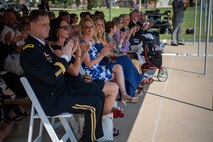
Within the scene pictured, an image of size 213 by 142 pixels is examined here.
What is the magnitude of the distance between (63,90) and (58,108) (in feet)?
0.63

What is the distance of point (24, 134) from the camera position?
4.29m

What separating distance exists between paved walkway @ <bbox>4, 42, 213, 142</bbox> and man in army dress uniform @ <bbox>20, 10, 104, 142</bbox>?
30.1 inches

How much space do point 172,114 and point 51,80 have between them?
234 cm

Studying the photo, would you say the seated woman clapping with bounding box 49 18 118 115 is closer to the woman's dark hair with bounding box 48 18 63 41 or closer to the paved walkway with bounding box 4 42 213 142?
the woman's dark hair with bounding box 48 18 63 41

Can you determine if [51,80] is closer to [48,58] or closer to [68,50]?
[48,58]

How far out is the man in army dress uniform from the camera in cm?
305

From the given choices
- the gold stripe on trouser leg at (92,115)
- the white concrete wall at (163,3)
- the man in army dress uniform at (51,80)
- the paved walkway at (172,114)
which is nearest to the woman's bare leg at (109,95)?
the paved walkway at (172,114)

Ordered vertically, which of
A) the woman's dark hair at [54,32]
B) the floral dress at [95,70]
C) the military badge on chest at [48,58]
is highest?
the woman's dark hair at [54,32]

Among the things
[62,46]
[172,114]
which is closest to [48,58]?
[62,46]

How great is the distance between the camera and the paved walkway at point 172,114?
4176 millimetres

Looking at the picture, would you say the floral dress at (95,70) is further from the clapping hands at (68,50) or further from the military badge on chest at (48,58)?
the military badge on chest at (48,58)

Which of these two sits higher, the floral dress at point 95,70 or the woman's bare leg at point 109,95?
the floral dress at point 95,70

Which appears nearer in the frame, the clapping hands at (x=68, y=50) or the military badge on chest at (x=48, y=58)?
the military badge on chest at (x=48, y=58)

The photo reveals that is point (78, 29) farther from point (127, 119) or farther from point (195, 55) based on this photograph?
point (195, 55)
